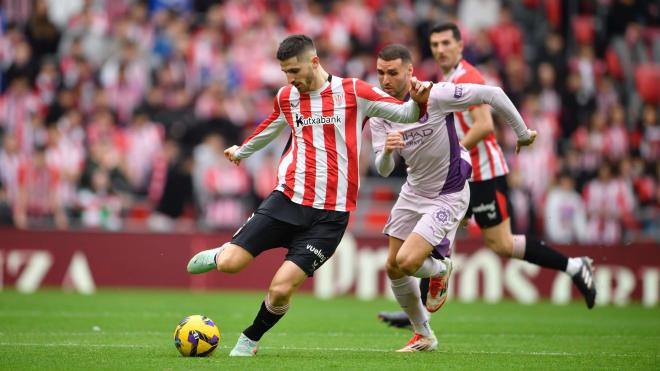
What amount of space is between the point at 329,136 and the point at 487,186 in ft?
9.43

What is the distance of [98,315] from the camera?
1351 cm

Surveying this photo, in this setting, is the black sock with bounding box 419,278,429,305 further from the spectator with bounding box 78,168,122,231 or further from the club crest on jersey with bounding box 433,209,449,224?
the spectator with bounding box 78,168,122,231

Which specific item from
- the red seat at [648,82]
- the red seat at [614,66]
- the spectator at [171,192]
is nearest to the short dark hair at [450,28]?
the spectator at [171,192]

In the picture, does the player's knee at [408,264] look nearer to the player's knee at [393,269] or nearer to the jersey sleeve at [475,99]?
the player's knee at [393,269]

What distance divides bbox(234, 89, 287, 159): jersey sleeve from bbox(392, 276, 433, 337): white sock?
1.76 meters

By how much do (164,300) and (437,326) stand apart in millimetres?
5455

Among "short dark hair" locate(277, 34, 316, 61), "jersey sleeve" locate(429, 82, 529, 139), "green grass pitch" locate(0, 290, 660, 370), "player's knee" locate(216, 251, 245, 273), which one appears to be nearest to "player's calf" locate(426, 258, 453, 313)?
"green grass pitch" locate(0, 290, 660, 370)

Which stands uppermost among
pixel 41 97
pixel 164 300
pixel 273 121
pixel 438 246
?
pixel 41 97

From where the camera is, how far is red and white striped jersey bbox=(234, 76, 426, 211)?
898cm

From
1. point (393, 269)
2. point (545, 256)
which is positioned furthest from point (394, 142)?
point (545, 256)

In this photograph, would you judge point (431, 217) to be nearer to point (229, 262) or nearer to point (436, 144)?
point (436, 144)

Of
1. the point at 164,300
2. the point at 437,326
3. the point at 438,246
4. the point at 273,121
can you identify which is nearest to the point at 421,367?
the point at 438,246

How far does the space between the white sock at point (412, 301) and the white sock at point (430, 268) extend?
17 cm

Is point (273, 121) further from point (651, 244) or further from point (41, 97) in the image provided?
point (41, 97)
